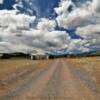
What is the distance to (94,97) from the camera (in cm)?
1916

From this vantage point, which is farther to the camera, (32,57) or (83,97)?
(32,57)

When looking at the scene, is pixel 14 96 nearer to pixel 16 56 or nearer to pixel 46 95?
pixel 46 95

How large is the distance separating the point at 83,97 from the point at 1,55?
149 meters

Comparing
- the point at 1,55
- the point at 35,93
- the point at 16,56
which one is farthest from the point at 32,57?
the point at 35,93

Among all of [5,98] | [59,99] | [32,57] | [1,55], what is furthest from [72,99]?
[32,57]

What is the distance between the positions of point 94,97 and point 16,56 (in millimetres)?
179657

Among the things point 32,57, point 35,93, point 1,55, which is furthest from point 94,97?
point 32,57

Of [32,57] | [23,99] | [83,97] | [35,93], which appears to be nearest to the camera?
[23,99]

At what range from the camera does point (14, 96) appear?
61.3ft

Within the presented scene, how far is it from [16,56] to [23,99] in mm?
180578

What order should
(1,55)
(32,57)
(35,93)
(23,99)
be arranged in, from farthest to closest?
(32,57) → (1,55) → (35,93) → (23,99)

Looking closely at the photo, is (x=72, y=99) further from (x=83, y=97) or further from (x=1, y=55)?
(x=1, y=55)

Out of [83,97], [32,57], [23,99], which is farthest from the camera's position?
[32,57]

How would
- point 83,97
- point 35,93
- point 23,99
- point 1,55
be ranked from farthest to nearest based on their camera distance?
1. point 1,55
2. point 35,93
3. point 83,97
4. point 23,99
